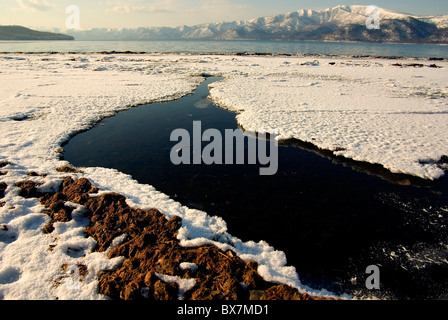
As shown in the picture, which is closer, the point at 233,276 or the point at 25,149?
the point at 233,276

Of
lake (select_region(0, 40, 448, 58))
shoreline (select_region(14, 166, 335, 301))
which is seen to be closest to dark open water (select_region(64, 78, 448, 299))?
shoreline (select_region(14, 166, 335, 301))

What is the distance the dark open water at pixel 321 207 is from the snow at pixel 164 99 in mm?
596

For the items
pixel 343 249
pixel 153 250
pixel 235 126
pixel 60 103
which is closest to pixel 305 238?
pixel 343 249

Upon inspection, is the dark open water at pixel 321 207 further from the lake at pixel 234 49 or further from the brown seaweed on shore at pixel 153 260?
the lake at pixel 234 49

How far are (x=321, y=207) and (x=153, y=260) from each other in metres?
5.27

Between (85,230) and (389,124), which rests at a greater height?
(389,124)

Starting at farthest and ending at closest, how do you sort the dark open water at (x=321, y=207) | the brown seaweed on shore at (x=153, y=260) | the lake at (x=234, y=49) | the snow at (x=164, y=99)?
the lake at (x=234, y=49)
the dark open water at (x=321, y=207)
the snow at (x=164, y=99)
the brown seaweed on shore at (x=153, y=260)

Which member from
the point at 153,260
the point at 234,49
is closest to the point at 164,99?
the point at 153,260

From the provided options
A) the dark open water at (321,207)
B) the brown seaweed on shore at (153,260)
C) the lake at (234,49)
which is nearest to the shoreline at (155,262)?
the brown seaweed on shore at (153,260)

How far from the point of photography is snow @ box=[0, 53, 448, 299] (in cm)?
494

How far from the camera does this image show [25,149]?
10.2 metres

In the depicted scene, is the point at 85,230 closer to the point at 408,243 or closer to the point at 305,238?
the point at 305,238

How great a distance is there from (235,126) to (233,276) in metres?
10.6

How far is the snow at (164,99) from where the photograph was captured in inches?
195
